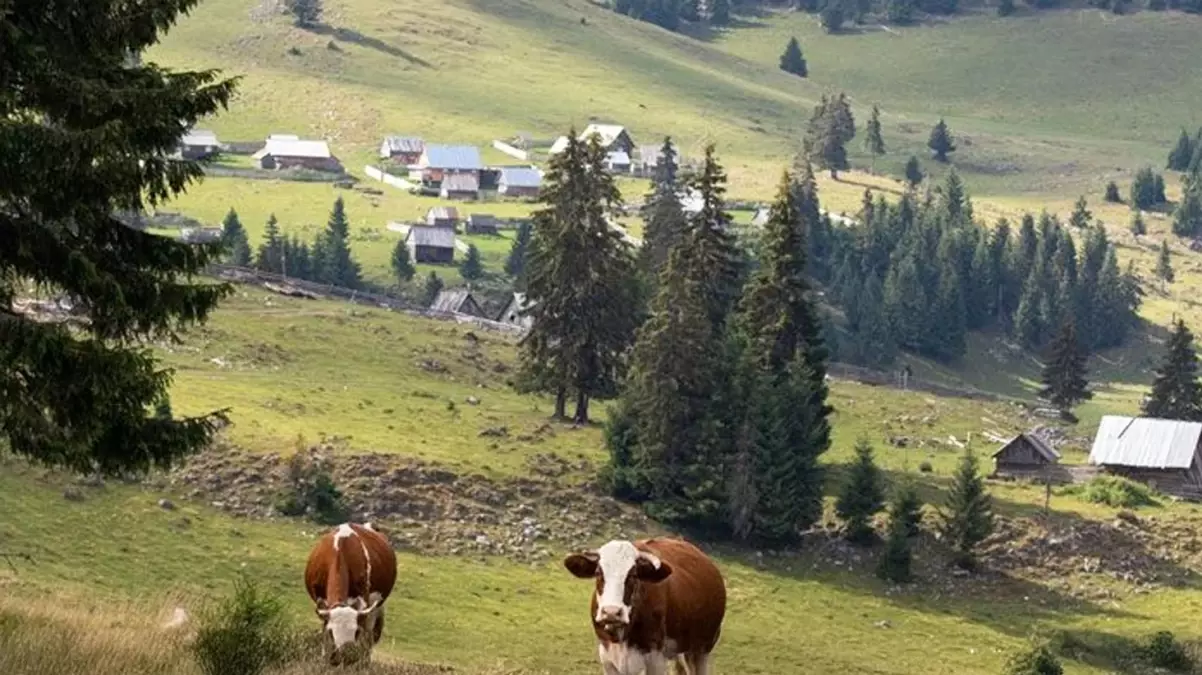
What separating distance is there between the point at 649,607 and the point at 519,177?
152m

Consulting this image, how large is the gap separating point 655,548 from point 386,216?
130m

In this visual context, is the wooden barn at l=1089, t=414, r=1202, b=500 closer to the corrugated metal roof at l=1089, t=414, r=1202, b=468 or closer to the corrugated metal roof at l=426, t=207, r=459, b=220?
the corrugated metal roof at l=1089, t=414, r=1202, b=468

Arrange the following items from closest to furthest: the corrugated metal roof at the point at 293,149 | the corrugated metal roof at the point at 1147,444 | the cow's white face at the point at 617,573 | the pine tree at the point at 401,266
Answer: the cow's white face at the point at 617,573 < the corrugated metal roof at the point at 1147,444 < the pine tree at the point at 401,266 < the corrugated metal roof at the point at 293,149

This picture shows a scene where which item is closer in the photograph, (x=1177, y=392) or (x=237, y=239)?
(x=1177, y=392)

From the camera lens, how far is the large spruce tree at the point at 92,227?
1700cm

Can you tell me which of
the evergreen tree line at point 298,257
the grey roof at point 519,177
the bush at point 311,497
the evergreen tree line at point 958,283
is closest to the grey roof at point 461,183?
the grey roof at point 519,177

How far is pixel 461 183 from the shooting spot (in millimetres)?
166375

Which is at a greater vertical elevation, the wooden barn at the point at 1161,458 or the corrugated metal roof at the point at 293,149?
the corrugated metal roof at the point at 293,149

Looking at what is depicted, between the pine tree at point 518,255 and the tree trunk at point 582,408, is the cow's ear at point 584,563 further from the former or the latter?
the pine tree at point 518,255

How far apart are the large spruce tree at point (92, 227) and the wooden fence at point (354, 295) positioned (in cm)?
7925

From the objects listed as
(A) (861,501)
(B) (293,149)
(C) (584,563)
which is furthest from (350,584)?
(B) (293,149)

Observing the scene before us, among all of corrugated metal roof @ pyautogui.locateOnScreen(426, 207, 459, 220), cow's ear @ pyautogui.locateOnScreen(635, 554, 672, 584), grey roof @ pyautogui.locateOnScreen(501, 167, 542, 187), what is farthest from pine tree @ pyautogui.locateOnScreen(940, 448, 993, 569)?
grey roof @ pyautogui.locateOnScreen(501, 167, 542, 187)

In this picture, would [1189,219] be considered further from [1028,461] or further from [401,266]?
[1028,461]

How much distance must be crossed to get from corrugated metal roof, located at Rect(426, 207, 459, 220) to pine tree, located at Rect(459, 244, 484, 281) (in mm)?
15369
